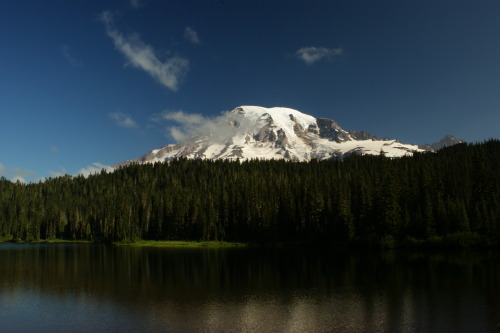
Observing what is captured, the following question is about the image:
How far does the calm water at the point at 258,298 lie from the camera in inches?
1369

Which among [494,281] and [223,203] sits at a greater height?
[223,203]

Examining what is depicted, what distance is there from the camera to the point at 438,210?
108438 mm

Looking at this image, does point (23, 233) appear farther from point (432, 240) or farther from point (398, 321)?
point (398, 321)

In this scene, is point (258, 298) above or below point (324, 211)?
below

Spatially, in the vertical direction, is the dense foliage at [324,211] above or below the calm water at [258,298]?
above

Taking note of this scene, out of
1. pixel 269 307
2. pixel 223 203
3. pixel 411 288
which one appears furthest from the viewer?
pixel 223 203

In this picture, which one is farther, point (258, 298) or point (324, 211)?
point (324, 211)

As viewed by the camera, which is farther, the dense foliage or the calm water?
the dense foliage

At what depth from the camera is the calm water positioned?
3478 cm

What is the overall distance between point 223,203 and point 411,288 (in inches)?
4782

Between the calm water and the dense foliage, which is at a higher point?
the dense foliage

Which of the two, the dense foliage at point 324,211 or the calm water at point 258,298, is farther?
the dense foliage at point 324,211

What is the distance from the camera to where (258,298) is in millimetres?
45844

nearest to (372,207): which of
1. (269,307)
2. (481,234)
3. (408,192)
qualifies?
(408,192)
